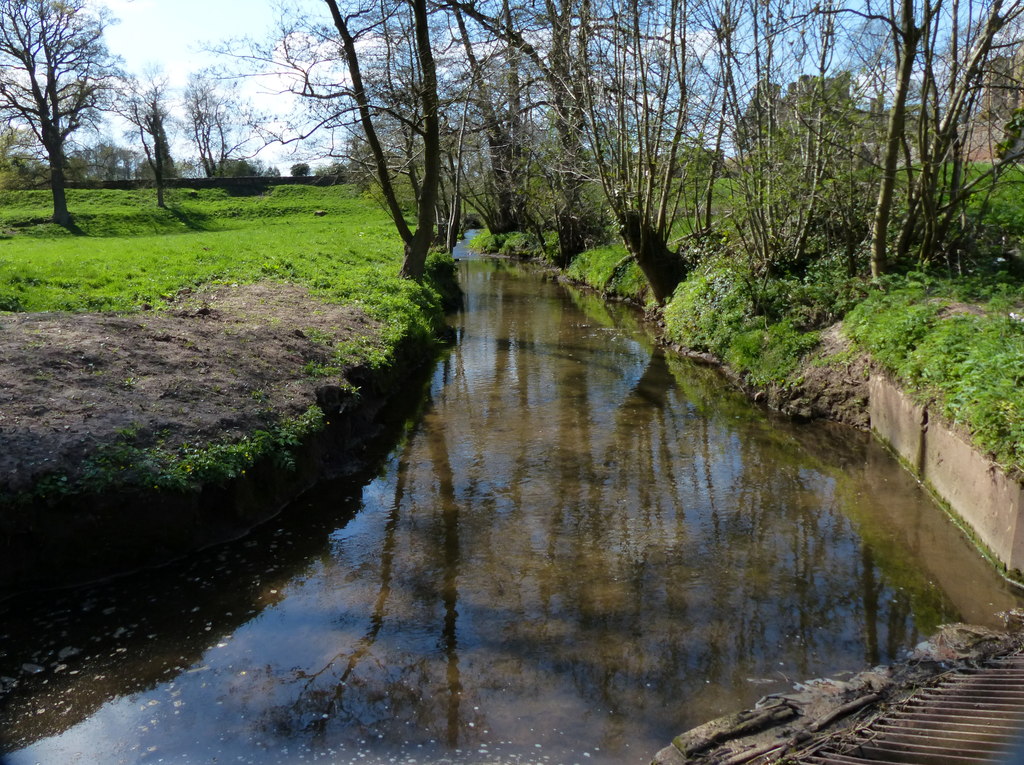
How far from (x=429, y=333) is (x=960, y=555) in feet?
34.0

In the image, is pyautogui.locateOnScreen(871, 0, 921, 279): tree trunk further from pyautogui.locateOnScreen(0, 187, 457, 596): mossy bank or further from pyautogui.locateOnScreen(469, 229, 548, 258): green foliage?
pyautogui.locateOnScreen(469, 229, 548, 258): green foliage

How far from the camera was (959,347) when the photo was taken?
7555 mm

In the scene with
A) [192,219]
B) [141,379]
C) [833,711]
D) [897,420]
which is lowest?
[833,711]

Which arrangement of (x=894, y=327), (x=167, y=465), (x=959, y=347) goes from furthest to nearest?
(x=894, y=327) → (x=959, y=347) → (x=167, y=465)

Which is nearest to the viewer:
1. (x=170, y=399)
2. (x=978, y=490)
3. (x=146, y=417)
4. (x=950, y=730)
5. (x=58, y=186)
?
(x=950, y=730)

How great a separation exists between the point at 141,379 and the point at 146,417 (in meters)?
1.09

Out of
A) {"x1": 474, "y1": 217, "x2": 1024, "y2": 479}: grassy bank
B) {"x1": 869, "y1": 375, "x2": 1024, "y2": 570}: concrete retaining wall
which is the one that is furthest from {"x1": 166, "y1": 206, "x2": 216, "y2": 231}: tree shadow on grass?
{"x1": 869, "y1": 375, "x2": 1024, "y2": 570}: concrete retaining wall

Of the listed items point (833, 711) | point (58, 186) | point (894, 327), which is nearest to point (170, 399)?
point (833, 711)

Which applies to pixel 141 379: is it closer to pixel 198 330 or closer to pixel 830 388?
pixel 198 330

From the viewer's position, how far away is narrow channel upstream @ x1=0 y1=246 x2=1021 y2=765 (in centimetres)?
441

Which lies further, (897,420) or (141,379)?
(897,420)

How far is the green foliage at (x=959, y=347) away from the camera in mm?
6055

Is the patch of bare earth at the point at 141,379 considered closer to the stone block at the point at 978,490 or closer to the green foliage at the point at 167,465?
the green foliage at the point at 167,465

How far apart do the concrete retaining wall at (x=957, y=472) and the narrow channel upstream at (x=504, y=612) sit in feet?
0.74
